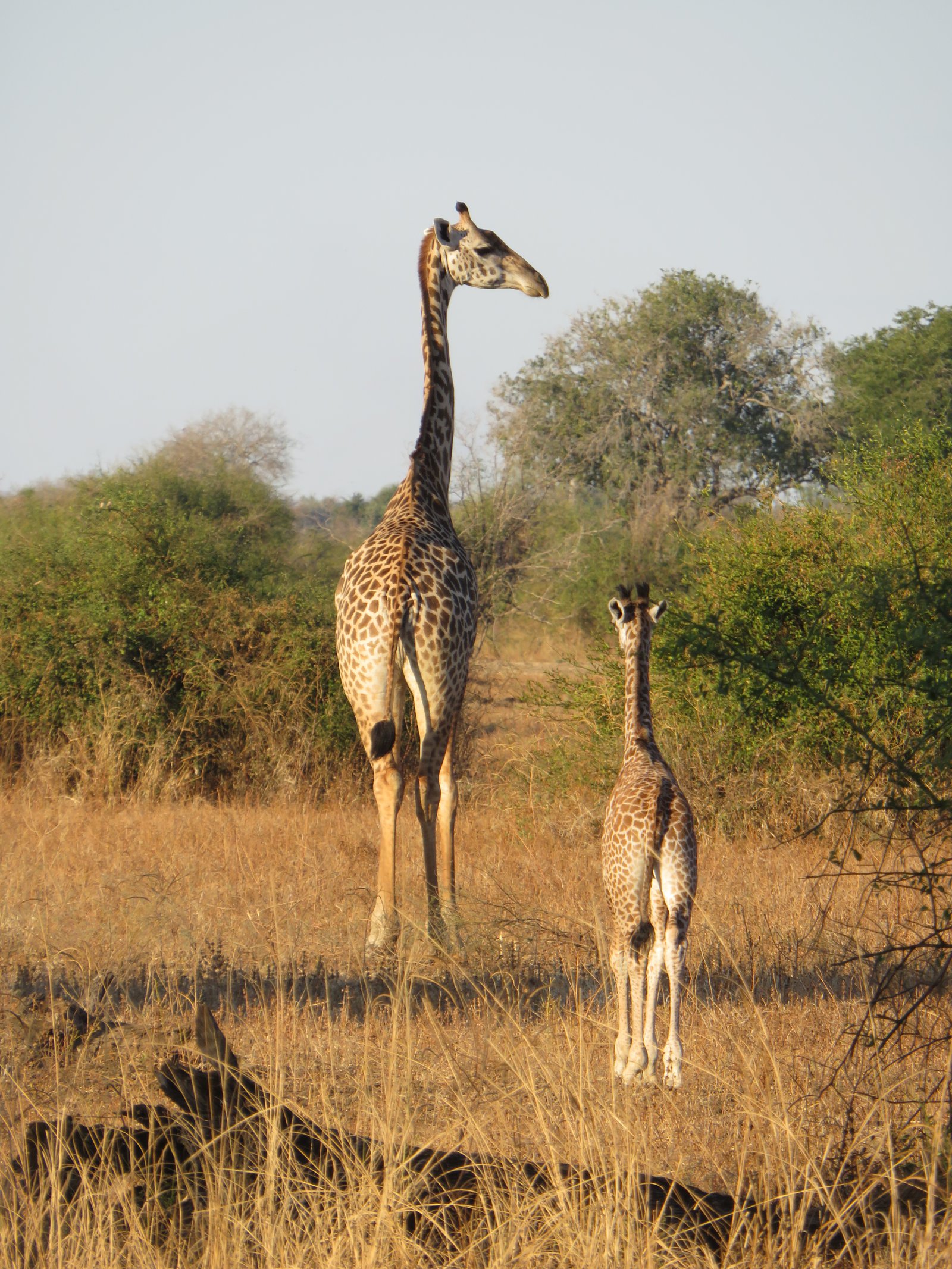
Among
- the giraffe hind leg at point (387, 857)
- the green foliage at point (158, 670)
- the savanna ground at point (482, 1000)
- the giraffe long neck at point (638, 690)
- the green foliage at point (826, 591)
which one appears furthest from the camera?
the green foliage at point (158, 670)

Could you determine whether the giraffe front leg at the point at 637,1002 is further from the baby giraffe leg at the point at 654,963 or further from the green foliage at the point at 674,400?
the green foliage at the point at 674,400

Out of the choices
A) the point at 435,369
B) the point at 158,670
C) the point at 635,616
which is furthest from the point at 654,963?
the point at 158,670

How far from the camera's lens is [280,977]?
3.79 meters

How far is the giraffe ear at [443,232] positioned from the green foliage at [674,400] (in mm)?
15201

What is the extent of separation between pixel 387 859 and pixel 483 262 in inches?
126

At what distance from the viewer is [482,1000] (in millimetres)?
4840

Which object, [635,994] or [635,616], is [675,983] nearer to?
[635,994]

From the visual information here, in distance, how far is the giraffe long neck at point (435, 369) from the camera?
655 cm

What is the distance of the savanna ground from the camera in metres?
2.83

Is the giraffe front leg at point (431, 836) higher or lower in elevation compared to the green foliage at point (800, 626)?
lower

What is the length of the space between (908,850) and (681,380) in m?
16.6

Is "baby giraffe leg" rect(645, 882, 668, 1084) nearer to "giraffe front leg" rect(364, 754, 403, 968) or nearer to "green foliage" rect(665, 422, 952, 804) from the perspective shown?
"giraffe front leg" rect(364, 754, 403, 968)

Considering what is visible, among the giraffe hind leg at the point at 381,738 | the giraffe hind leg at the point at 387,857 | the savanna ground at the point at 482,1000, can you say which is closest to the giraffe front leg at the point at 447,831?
the savanna ground at the point at 482,1000

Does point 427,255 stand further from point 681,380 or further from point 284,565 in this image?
point 681,380
